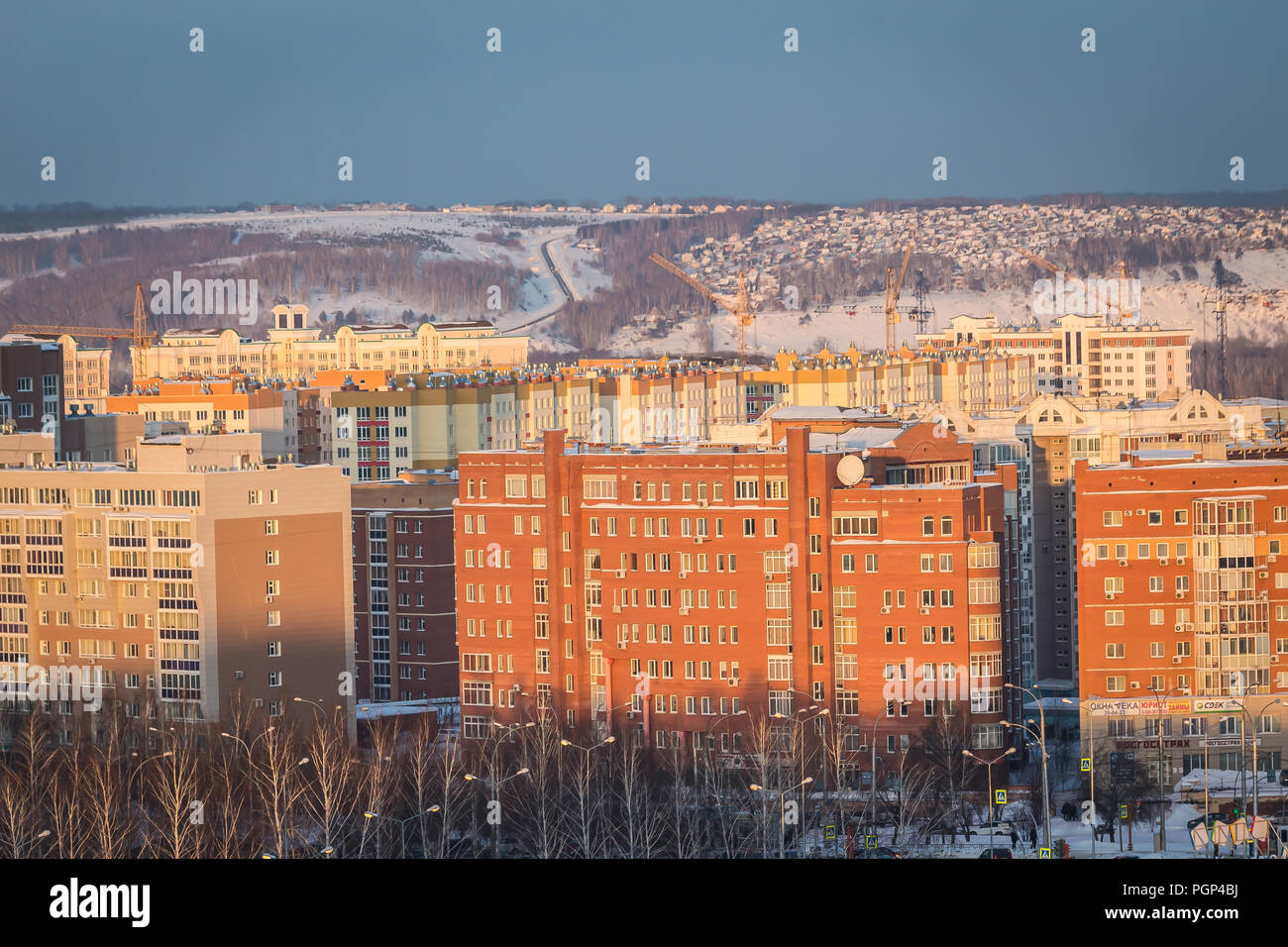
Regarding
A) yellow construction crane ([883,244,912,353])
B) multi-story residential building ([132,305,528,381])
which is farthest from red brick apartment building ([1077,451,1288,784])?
yellow construction crane ([883,244,912,353])

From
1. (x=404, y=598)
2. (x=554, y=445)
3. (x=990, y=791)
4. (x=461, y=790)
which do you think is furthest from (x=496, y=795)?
(x=404, y=598)

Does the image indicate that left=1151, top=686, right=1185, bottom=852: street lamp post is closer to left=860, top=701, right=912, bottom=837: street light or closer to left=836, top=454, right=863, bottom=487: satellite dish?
left=860, top=701, right=912, bottom=837: street light

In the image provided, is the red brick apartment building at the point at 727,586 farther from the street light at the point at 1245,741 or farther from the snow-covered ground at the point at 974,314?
the snow-covered ground at the point at 974,314

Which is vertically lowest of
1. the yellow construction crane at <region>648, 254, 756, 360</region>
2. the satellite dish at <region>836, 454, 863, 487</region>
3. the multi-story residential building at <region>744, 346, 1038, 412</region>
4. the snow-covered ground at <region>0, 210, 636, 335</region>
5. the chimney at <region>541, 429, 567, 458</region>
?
the satellite dish at <region>836, 454, 863, 487</region>

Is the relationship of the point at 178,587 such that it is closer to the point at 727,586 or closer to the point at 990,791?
the point at 727,586
